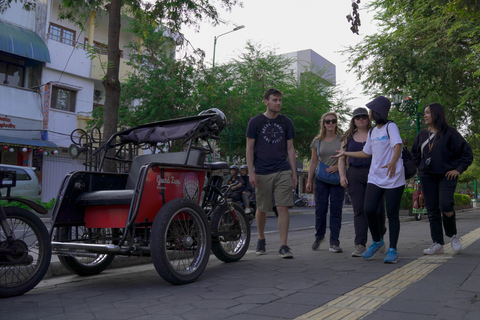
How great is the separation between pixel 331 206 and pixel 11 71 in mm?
20869

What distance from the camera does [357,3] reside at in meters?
5.11

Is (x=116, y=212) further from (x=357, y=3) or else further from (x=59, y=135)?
(x=59, y=135)

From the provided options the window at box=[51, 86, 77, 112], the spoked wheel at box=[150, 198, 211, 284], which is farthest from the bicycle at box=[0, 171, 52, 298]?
the window at box=[51, 86, 77, 112]

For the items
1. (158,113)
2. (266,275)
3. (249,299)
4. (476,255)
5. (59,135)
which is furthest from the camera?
(59,135)

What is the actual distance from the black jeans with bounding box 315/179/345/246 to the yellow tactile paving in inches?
57.5

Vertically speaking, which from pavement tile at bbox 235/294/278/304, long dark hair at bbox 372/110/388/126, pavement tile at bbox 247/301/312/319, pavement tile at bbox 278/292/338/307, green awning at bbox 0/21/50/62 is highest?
green awning at bbox 0/21/50/62

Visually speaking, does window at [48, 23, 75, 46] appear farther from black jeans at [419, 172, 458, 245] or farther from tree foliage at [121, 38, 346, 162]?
black jeans at [419, 172, 458, 245]

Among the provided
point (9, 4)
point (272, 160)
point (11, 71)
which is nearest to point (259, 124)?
point (272, 160)

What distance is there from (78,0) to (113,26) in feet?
4.85

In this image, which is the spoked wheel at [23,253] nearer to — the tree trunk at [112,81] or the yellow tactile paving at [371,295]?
the yellow tactile paving at [371,295]

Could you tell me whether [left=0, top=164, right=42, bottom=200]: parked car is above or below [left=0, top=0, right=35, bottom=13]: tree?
below

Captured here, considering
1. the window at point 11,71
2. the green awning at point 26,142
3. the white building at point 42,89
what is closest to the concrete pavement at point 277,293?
the green awning at point 26,142

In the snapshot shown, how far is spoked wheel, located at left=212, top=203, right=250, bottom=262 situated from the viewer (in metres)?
5.19

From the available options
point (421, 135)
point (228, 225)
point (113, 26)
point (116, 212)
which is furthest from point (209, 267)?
point (113, 26)
